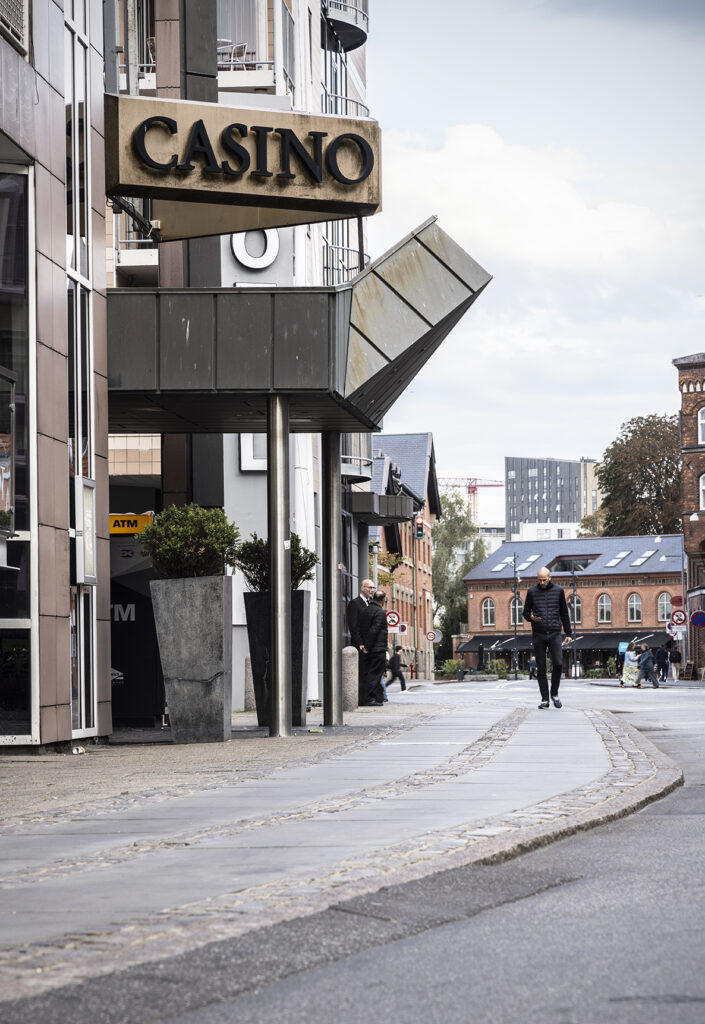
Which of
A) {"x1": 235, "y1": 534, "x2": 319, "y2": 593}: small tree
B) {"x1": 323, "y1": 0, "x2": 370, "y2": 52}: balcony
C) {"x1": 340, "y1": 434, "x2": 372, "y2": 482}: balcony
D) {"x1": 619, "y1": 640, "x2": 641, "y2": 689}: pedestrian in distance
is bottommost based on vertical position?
{"x1": 619, "y1": 640, "x2": 641, "y2": 689}: pedestrian in distance

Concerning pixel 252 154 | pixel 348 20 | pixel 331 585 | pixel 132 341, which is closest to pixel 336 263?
pixel 348 20

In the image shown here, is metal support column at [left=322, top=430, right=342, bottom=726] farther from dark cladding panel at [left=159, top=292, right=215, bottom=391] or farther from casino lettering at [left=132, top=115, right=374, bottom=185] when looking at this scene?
casino lettering at [left=132, top=115, right=374, bottom=185]

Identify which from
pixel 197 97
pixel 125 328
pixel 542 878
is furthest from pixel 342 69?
pixel 542 878

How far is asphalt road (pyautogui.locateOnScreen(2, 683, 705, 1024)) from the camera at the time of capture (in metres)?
3.86

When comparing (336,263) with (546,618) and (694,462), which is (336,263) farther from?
(694,462)

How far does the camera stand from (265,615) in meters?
18.3

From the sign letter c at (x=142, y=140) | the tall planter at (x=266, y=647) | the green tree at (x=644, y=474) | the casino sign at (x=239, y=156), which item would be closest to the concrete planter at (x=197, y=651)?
the tall planter at (x=266, y=647)

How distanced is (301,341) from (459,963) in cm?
1252

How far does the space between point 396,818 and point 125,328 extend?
983 centimetres

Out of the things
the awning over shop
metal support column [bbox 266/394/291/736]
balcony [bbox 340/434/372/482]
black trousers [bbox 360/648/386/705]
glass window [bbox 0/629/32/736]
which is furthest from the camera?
the awning over shop

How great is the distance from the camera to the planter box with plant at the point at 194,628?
1564 cm

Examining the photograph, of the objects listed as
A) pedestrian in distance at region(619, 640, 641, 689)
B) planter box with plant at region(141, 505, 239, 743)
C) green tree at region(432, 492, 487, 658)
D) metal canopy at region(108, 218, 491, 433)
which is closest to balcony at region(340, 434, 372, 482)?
pedestrian in distance at region(619, 640, 641, 689)

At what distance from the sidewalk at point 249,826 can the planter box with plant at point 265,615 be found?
361 cm

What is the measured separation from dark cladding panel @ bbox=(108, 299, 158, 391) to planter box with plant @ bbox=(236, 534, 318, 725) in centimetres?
238
